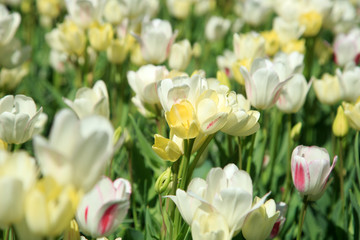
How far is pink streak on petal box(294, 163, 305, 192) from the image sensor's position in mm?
991

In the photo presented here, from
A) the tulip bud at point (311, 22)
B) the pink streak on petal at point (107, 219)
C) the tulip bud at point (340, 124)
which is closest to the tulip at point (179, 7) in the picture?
the tulip bud at point (311, 22)

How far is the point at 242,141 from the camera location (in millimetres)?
1277

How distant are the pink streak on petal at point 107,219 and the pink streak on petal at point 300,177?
429 millimetres

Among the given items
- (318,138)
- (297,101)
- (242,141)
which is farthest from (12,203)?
(318,138)

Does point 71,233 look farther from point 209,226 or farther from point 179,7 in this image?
point 179,7

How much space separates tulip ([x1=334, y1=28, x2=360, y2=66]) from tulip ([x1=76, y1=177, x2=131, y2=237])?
1486 millimetres

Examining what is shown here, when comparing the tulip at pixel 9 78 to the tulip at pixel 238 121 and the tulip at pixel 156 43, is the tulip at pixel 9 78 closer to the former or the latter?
the tulip at pixel 156 43

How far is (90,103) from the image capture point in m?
1.03

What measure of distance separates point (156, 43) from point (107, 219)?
97 cm

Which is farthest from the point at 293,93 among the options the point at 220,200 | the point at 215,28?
the point at 215,28

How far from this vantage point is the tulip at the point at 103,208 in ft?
2.36

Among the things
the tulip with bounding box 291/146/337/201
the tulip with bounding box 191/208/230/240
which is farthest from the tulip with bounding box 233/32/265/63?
the tulip with bounding box 191/208/230/240

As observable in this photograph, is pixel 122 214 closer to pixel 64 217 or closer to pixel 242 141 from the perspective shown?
pixel 64 217

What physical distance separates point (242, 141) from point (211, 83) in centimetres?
26
